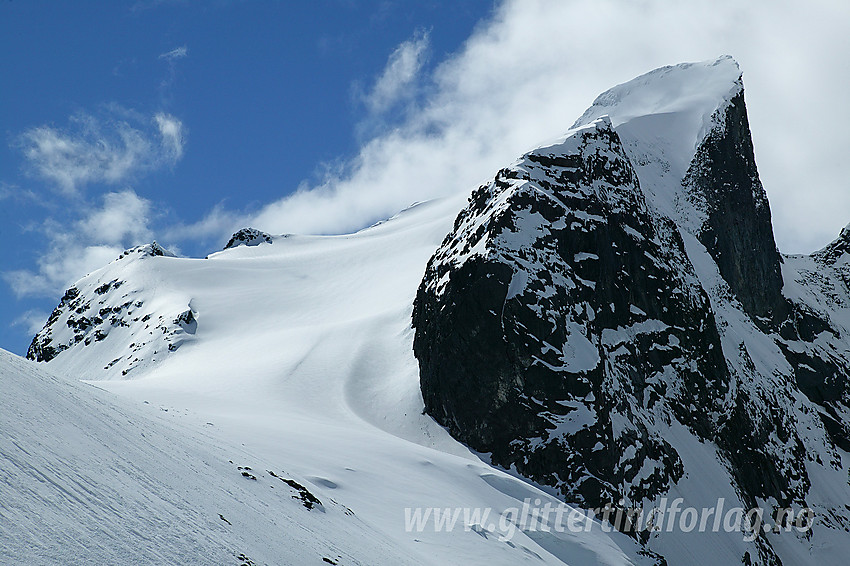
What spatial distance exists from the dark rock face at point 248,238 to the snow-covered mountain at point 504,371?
15.6 metres

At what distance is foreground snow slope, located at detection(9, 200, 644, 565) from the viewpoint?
15.3 m

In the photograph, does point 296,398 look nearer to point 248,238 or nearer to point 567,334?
point 567,334

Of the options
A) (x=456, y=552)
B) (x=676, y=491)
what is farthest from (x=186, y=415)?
(x=676, y=491)

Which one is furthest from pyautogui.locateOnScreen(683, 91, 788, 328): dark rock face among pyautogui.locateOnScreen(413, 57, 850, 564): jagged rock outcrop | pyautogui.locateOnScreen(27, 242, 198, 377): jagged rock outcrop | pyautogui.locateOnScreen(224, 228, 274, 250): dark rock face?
pyautogui.locateOnScreen(224, 228, 274, 250): dark rock face

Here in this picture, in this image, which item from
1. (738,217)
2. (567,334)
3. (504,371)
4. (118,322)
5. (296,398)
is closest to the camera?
(504,371)

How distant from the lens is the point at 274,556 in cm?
1326

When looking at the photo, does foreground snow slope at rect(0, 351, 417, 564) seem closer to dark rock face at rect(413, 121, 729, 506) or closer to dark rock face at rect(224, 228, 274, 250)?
dark rock face at rect(413, 121, 729, 506)

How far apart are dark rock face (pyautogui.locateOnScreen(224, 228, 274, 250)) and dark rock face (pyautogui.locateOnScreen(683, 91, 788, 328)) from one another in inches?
2433

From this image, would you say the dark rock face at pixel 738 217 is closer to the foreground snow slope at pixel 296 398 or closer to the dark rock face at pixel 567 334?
the dark rock face at pixel 567 334

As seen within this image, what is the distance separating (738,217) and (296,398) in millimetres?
57910

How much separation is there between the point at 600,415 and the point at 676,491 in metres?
8.54

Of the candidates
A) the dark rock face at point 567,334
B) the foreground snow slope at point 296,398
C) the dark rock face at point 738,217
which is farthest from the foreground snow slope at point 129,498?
the dark rock face at point 738,217

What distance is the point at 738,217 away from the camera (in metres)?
76.4

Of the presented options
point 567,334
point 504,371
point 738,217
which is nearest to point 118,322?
point 504,371
